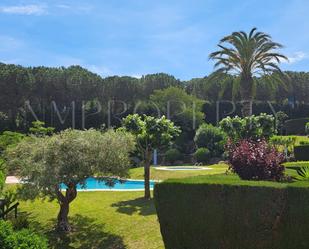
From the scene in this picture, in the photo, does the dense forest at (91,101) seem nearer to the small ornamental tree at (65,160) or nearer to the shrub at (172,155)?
the shrub at (172,155)

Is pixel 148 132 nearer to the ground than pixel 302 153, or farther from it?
farther from it

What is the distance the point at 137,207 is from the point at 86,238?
10.7 feet

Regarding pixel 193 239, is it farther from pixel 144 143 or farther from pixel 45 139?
pixel 144 143

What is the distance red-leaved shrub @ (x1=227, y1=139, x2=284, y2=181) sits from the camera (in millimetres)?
11203

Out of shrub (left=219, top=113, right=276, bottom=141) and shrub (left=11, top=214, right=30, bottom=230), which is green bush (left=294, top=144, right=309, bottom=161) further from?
shrub (left=11, top=214, right=30, bottom=230)

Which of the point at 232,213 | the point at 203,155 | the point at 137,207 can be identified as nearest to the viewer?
the point at 232,213

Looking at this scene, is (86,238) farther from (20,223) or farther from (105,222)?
(20,223)

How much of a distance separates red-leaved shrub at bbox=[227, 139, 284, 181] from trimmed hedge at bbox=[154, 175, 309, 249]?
1288 mm

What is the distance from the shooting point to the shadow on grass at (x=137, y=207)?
17277mm

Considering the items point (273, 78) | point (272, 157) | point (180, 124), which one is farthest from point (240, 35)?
point (272, 157)

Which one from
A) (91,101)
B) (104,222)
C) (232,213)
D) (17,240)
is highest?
(91,101)

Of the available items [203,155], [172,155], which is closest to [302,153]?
[203,155]

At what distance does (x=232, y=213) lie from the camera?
9734mm

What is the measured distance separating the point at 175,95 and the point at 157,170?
27.9m
